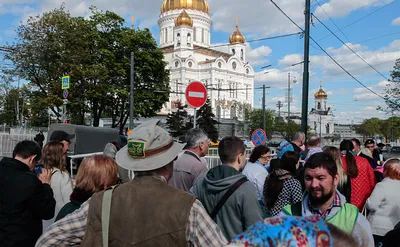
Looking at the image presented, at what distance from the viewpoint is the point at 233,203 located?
3381 mm

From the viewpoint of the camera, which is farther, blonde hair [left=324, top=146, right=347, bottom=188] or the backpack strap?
blonde hair [left=324, top=146, right=347, bottom=188]

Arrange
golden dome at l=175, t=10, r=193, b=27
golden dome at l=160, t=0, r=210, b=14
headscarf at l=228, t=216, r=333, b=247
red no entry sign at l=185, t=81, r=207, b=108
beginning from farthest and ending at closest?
golden dome at l=160, t=0, r=210, b=14 → golden dome at l=175, t=10, r=193, b=27 → red no entry sign at l=185, t=81, r=207, b=108 → headscarf at l=228, t=216, r=333, b=247

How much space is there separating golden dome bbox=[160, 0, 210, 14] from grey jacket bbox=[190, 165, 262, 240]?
9496cm

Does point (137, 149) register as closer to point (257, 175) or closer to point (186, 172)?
point (186, 172)

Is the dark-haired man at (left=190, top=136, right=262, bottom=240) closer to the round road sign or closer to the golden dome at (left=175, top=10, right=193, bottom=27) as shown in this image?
the round road sign

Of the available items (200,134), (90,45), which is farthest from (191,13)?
(200,134)

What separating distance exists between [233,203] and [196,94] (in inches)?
194

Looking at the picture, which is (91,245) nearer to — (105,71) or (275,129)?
(105,71)

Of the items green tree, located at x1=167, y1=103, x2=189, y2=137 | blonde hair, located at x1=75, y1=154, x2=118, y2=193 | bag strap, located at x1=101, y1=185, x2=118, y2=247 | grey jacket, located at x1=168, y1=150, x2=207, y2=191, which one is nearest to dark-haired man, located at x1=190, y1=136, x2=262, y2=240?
blonde hair, located at x1=75, y1=154, x2=118, y2=193

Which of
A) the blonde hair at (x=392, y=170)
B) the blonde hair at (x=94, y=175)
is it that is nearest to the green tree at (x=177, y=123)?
the blonde hair at (x=392, y=170)

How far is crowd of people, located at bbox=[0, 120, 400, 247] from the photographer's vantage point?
199 centimetres

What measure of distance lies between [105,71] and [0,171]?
30701mm

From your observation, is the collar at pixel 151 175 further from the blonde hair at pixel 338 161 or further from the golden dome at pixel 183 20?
the golden dome at pixel 183 20

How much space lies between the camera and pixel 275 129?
73375 mm
